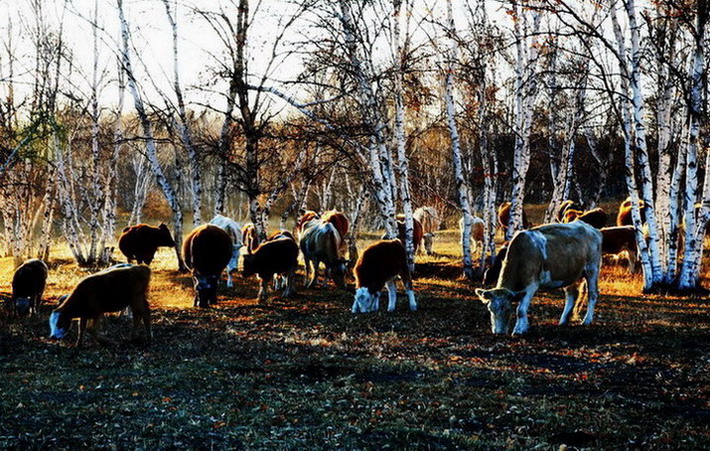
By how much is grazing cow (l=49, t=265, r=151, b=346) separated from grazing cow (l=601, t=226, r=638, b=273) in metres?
16.2

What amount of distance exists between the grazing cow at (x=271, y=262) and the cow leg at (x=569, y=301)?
25.7 ft

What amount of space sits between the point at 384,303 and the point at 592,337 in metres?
6.19

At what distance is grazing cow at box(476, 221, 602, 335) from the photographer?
12680mm

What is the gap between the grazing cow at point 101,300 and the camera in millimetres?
12359

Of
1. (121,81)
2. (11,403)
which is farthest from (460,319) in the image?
(121,81)

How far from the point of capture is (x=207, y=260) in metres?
18.5

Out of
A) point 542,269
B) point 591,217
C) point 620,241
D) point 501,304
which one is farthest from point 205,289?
point 591,217

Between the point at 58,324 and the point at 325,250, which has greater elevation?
the point at 325,250

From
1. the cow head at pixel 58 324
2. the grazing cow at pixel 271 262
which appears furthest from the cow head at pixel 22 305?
the grazing cow at pixel 271 262

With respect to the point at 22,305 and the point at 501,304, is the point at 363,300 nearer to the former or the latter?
the point at 501,304

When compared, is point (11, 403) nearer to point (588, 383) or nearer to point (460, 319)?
point (588, 383)

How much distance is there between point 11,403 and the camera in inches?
331

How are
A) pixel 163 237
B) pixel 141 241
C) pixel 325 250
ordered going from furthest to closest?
pixel 163 237, pixel 141 241, pixel 325 250

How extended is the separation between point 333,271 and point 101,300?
8.64 meters
